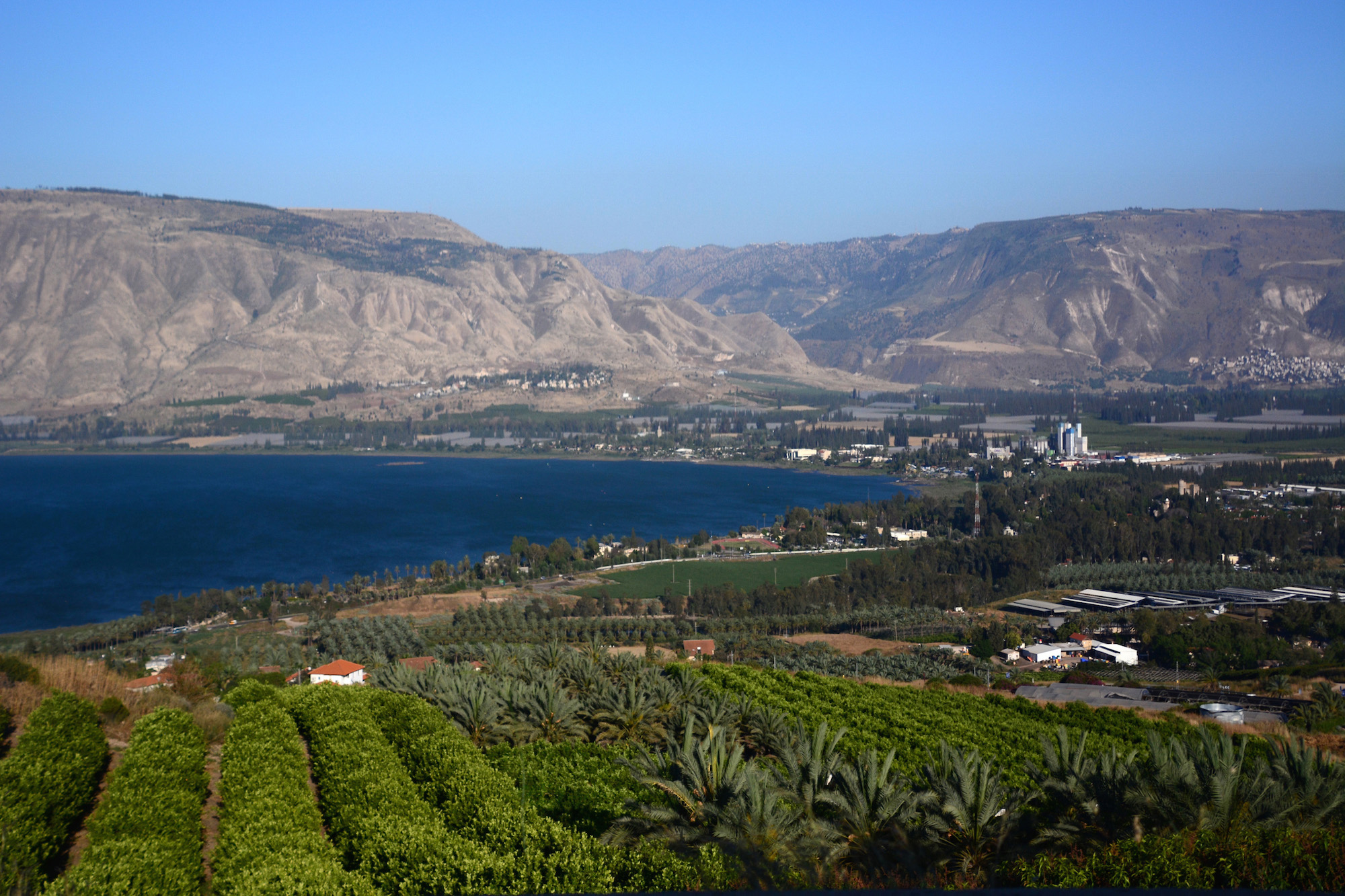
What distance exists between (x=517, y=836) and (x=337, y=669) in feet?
84.0

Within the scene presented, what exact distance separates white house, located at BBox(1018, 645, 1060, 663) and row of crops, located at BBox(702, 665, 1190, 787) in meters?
16.8

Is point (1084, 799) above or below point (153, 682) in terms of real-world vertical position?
above

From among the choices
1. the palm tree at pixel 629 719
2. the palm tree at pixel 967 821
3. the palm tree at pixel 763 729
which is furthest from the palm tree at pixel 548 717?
the palm tree at pixel 967 821

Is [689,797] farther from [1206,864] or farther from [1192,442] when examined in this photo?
[1192,442]

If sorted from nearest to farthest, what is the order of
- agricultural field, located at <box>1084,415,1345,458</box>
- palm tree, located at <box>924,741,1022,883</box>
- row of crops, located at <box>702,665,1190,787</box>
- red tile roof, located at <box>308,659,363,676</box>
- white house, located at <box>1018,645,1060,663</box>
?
palm tree, located at <box>924,741,1022,883</box>
row of crops, located at <box>702,665,1190,787</box>
red tile roof, located at <box>308,659,363,676</box>
white house, located at <box>1018,645,1060,663</box>
agricultural field, located at <box>1084,415,1345,458</box>

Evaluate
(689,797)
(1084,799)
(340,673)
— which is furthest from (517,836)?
(340,673)

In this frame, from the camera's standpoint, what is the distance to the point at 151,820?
10.6 metres

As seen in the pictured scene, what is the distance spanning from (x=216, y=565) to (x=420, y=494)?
116 ft

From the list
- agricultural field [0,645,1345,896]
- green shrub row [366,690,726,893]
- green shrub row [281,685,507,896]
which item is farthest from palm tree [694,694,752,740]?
green shrub row [281,685,507,896]

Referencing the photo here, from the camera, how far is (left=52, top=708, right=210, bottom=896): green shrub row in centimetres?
869

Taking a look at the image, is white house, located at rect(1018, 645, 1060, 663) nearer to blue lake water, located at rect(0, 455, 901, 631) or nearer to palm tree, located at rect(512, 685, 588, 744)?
palm tree, located at rect(512, 685, 588, 744)

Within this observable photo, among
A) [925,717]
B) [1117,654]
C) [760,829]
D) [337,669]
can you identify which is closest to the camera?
[760,829]

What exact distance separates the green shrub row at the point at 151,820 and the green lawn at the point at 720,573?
144 feet

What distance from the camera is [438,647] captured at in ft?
129
